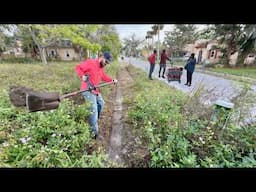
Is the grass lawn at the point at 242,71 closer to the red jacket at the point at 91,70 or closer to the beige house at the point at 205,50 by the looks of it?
the beige house at the point at 205,50

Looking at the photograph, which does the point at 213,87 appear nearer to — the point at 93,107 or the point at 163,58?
the point at 163,58

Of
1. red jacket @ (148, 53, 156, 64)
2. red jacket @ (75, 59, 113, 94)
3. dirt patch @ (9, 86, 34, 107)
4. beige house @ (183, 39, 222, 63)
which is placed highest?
beige house @ (183, 39, 222, 63)

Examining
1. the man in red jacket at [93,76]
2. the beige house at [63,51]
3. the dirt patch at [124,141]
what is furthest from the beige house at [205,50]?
the beige house at [63,51]

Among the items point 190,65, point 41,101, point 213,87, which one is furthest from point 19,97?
point 213,87

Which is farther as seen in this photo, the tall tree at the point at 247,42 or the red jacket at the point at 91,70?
the red jacket at the point at 91,70

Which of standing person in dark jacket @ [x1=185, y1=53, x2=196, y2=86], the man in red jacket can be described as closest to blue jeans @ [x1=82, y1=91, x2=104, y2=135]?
the man in red jacket

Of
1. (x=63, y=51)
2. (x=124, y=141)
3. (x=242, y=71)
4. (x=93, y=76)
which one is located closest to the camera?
(x=242, y=71)

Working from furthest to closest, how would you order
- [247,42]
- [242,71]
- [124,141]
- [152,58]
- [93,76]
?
[152,58] < [124,141] < [93,76] < [242,71] < [247,42]

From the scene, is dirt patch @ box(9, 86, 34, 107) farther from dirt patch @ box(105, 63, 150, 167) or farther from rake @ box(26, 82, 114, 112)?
dirt patch @ box(105, 63, 150, 167)

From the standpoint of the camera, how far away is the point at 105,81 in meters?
1.86

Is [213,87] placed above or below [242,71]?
below
